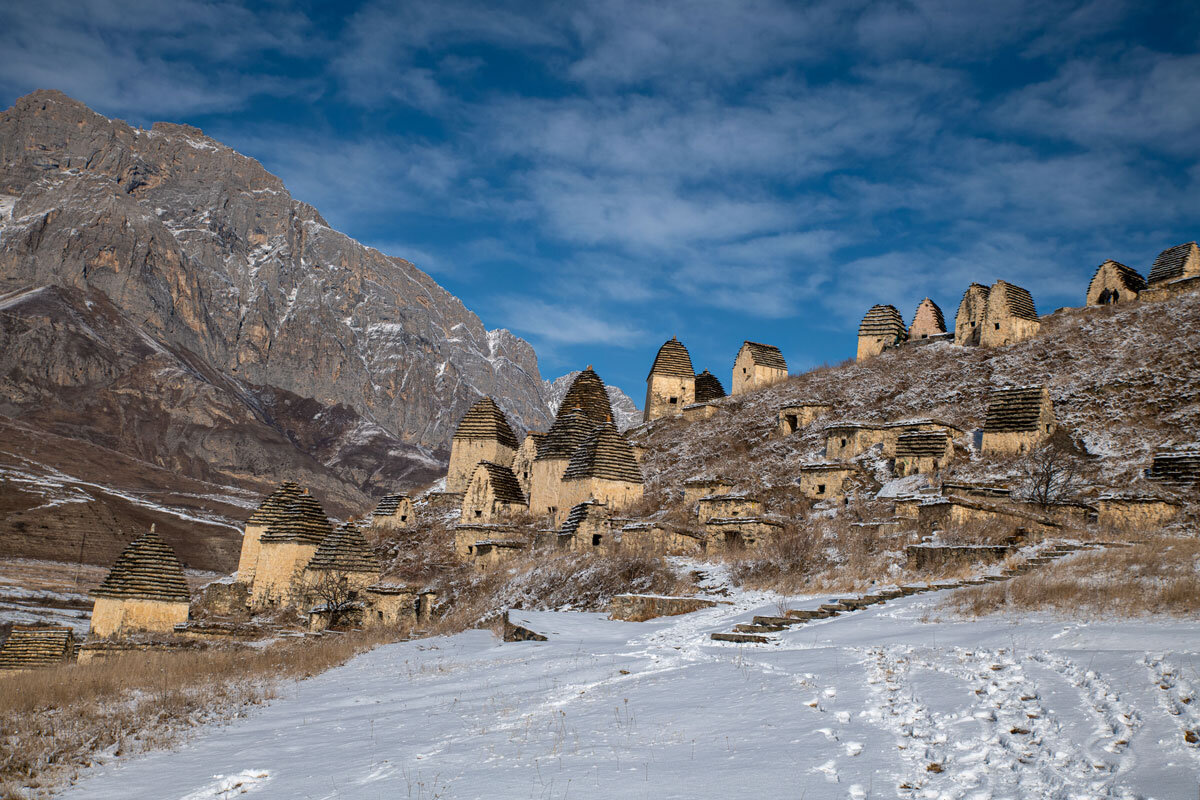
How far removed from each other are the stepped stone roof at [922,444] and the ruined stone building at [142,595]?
24.6 m

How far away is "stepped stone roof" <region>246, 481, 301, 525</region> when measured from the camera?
36.9 metres

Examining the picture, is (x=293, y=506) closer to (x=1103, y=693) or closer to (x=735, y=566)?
(x=735, y=566)

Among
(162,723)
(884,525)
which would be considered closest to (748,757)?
(162,723)

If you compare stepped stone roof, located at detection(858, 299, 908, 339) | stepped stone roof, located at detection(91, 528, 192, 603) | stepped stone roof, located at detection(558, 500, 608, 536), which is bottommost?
stepped stone roof, located at detection(91, 528, 192, 603)

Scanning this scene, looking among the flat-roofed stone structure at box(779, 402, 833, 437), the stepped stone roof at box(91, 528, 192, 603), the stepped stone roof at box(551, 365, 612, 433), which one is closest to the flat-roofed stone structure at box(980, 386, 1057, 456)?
the flat-roofed stone structure at box(779, 402, 833, 437)

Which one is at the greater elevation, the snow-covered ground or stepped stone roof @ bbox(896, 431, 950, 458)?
stepped stone roof @ bbox(896, 431, 950, 458)

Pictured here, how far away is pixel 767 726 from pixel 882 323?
5004 cm

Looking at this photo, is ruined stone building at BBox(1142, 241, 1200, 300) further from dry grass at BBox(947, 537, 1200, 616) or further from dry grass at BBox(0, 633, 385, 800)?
dry grass at BBox(0, 633, 385, 800)

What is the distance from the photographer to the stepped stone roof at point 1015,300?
4800cm

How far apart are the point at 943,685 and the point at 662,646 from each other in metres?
5.18

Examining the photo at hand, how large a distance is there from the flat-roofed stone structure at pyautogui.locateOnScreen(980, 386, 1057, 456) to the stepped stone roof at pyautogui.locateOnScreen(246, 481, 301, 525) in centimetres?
2738

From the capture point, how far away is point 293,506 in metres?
35.9

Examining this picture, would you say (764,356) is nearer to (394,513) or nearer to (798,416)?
(798,416)

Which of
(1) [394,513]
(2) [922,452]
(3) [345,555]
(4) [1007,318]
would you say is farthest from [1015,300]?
(3) [345,555]
